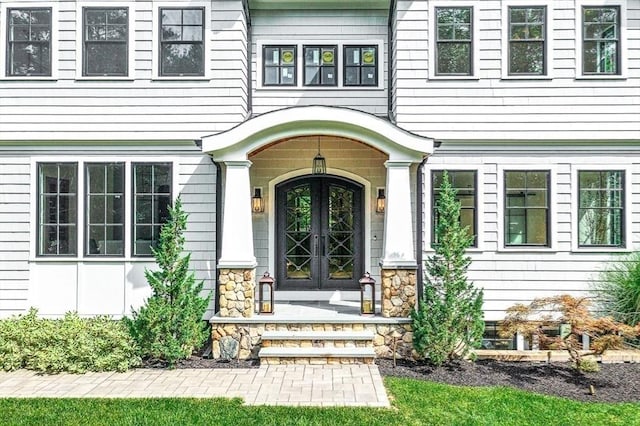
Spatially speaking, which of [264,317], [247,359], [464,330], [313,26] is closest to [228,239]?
[264,317]

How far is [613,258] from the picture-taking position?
8258mm

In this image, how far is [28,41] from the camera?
8.40m

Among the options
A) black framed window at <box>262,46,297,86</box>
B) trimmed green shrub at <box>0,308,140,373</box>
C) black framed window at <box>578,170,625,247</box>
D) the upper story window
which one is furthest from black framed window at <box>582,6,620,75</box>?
trimmed green shrub at <box>0,308,140,373</box>

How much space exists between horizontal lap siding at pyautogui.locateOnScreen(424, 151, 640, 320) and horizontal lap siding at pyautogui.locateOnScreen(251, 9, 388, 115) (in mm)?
1949

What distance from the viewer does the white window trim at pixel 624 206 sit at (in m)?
8.25

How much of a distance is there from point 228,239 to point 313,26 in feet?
14.8

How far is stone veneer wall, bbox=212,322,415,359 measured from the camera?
23.2ft

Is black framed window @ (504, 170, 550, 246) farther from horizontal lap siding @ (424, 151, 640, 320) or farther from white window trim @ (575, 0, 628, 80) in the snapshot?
white window trim @ (575, 0, 628, 80)

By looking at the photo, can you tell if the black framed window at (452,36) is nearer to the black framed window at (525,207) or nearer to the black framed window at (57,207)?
the black framed window at (525,207)

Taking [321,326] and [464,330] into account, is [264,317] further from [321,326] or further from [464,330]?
[464,330]

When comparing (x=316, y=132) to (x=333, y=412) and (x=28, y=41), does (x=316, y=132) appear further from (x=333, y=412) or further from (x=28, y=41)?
(x=28, y=41)

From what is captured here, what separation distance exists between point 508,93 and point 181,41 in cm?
591

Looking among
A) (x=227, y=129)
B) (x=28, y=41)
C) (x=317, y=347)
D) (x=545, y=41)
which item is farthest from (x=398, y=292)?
(x=28, y=41)

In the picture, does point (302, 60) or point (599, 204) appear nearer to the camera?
point (599, 204)
